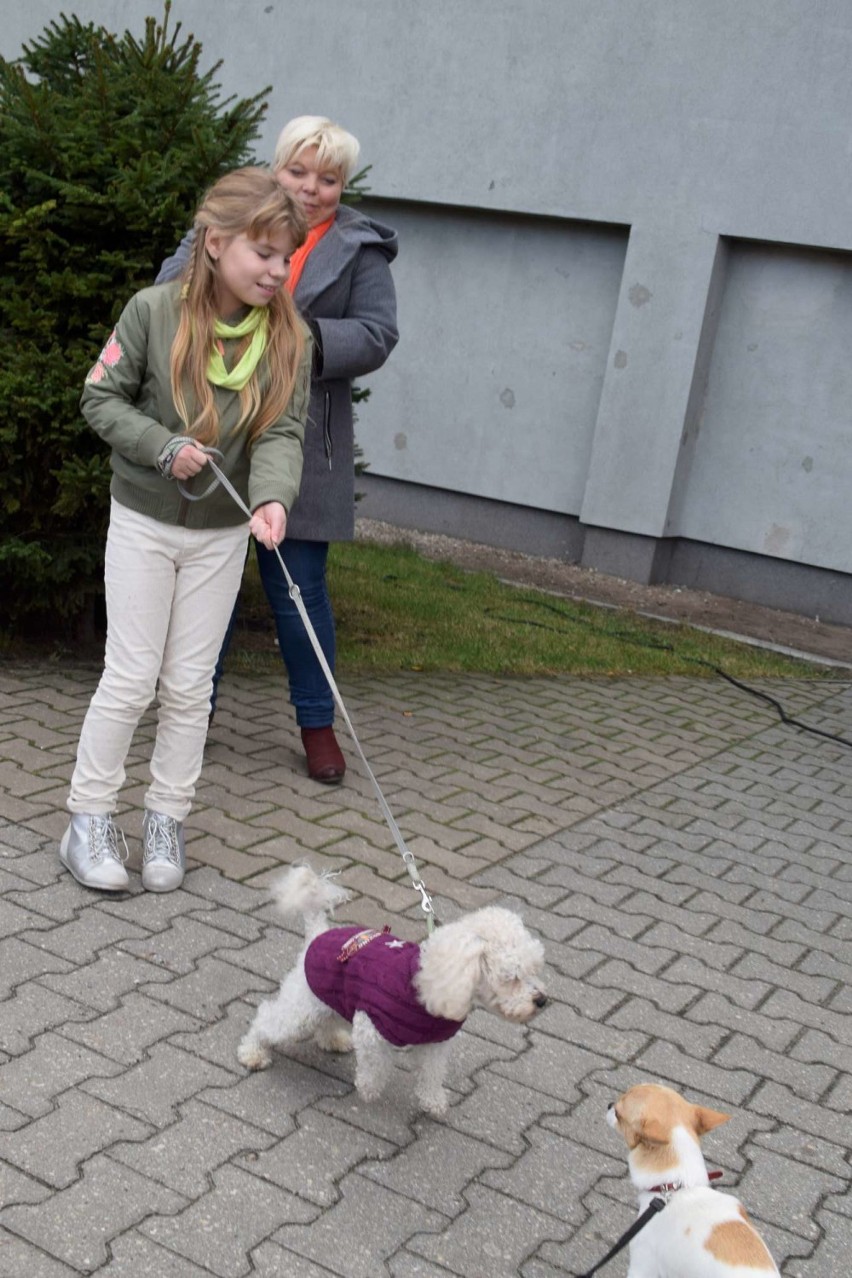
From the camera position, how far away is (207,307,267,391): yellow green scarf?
377 cm

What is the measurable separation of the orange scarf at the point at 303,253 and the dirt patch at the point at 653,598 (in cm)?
520

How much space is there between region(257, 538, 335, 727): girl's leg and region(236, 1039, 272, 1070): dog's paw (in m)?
1.97

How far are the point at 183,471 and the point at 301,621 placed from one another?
1427 mm

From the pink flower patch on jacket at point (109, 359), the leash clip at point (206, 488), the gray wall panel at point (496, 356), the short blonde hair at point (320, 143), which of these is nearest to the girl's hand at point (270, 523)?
the leash clip at point (206, 488)

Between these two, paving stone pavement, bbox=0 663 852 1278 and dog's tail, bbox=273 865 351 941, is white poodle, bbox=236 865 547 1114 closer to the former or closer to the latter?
dog's tail, bbox=273 865 351 941

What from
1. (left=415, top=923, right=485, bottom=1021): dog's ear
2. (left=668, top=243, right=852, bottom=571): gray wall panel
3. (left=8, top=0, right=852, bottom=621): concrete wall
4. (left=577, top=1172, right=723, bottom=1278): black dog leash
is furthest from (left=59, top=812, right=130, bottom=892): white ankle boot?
(left=668, top=243, right=852, bottom=571): gray wall panel

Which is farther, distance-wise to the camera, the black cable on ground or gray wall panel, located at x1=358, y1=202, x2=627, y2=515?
gray wall panel, located at x1=358, y1=202, x2=627, y2=515

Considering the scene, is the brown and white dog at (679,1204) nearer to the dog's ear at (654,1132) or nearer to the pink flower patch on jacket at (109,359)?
the dog's ear at (654,1132)

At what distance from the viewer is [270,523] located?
3.63m

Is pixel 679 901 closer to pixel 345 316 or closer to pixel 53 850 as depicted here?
pixel 53 850

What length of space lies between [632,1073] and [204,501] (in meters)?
1.94

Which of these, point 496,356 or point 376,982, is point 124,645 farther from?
point 496,356

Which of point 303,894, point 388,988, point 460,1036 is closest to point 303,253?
point 303,894

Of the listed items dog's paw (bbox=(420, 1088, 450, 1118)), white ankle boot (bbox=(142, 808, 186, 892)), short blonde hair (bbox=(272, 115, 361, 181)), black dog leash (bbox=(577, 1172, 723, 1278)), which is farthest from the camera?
short blonde hair (bbox=(272, 115, 361, 181))
